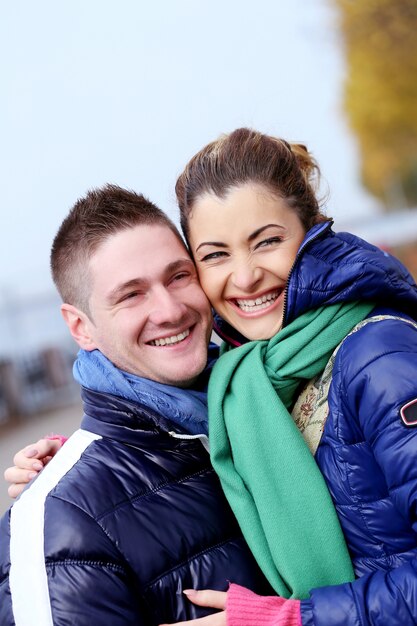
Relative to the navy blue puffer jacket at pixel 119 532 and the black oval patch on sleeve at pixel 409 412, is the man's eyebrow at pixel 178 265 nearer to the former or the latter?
the navy blue puffer jacket at pixel 119 532

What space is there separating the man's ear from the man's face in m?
0.06

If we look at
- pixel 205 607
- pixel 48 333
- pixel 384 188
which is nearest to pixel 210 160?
pixel 205 607

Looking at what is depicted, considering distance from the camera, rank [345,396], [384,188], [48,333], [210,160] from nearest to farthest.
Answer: [345,396], [210,160], [48,333], [384,188]

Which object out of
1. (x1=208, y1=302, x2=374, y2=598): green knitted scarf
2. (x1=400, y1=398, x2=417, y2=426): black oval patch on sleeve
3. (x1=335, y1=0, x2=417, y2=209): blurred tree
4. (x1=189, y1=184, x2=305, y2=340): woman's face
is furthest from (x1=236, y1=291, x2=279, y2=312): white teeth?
(x1=335, y1=0, x2=417, y2=209): blurred tree

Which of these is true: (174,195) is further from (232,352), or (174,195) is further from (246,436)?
(246,436)

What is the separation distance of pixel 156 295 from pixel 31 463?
0.61 metres

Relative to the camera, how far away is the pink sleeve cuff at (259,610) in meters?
1.72

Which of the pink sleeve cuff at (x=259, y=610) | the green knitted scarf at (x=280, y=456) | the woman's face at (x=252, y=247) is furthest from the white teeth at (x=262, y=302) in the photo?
the pink sleeve cuff at (x=259, y=610)

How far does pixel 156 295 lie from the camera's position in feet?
7.19

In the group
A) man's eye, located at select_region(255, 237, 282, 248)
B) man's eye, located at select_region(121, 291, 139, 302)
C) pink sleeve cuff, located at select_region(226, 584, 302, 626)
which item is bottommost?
pink sleeve cuff, located at select_region(226, 584, 302, 626)

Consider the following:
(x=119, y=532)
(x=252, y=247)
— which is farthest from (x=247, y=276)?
(x=119, y=532)

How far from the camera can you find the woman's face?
2.13 m

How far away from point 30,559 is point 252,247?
0.97 m

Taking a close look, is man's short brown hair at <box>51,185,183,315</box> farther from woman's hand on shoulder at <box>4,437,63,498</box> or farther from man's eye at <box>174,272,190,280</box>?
woman's hand on shoulder at <box>4,437,63,498</box>
